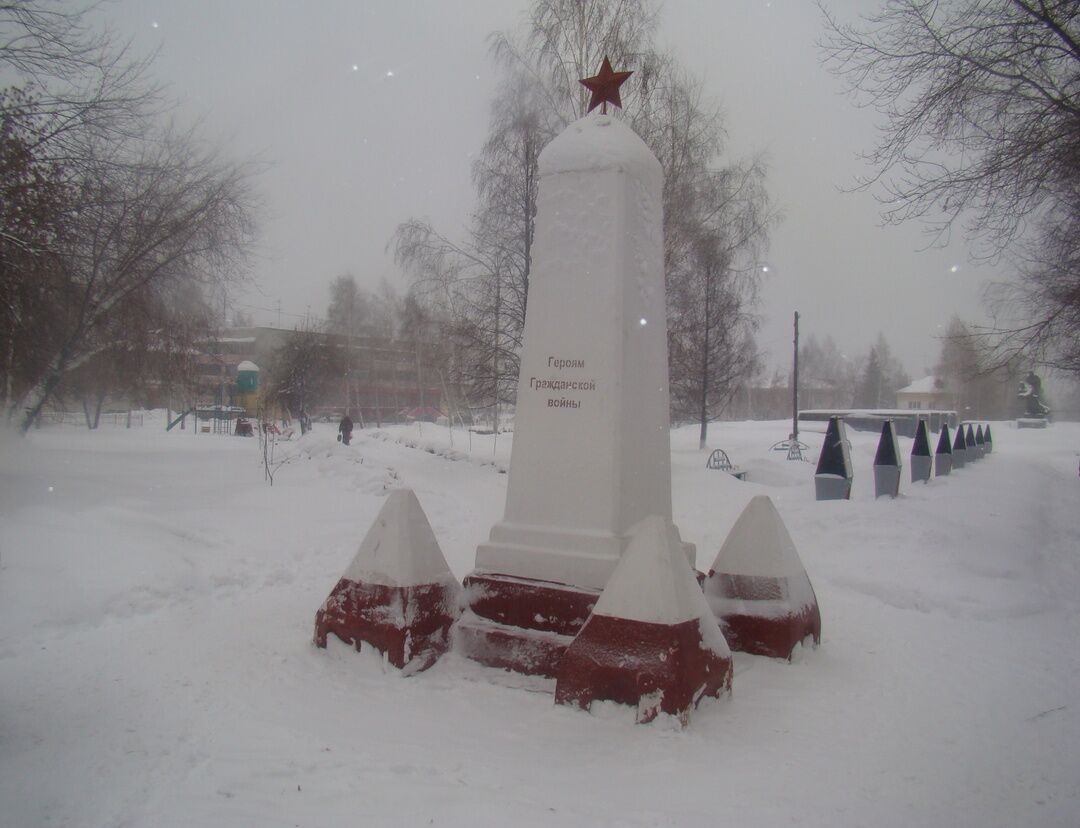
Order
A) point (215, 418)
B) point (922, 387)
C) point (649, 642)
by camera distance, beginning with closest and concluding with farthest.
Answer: point (649, 642)
point (215, 418)
point (922, 387)

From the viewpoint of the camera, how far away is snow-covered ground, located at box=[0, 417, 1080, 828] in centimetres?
265

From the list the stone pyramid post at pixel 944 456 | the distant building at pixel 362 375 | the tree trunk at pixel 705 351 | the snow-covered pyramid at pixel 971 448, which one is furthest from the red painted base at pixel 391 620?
the distant building at pixel 362 375

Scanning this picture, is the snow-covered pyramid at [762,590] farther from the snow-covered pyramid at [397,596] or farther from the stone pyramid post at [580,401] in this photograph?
the snow-covered pyramid at [397,596]

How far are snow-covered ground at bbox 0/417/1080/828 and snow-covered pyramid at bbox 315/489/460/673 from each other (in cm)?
14

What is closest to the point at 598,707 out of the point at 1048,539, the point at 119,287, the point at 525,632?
the point at 525,632

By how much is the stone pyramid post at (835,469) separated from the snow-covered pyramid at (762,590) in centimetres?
743

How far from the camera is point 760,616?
444cm

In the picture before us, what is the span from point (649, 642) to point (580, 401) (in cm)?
158

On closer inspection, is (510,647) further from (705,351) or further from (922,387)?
(922,387)

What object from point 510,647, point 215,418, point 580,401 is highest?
point 580,401

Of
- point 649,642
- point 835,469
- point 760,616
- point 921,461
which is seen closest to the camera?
point 649,642

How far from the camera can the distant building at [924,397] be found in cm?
Result: 6769

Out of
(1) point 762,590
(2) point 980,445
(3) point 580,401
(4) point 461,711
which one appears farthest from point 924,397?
(4) point 461,711

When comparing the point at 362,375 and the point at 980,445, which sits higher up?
the point at 362,375
